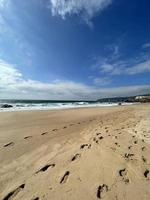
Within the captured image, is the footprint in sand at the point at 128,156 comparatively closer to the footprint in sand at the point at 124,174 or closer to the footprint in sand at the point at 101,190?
the footprint in sand at the point at 124,174

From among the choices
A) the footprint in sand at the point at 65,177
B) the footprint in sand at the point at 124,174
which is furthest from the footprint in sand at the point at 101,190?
the footprint in sand at the point at 65,177

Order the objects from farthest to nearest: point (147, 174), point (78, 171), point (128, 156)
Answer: point (128, 156), point (78, 171), point (147, 174)

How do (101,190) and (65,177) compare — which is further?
(65,177)

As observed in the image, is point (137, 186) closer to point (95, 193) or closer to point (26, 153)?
point (95, 193)

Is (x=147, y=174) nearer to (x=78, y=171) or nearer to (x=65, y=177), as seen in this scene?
(x=78, y=171)

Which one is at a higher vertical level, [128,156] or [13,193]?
[128,156]

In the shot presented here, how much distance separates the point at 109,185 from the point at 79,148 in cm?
199

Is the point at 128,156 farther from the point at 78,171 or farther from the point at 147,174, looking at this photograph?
the point at 78,171

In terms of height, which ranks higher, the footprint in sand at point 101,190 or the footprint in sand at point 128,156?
the footprint in sand at point 128,156

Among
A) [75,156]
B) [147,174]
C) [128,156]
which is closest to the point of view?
[147,174]

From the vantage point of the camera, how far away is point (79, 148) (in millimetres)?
4605

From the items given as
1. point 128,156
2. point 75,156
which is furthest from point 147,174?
point 75,156

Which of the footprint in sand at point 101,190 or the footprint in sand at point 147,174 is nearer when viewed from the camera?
the footprint in sand at point 101,190

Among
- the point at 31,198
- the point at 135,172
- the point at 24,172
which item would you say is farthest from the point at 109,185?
the point at 24,172
